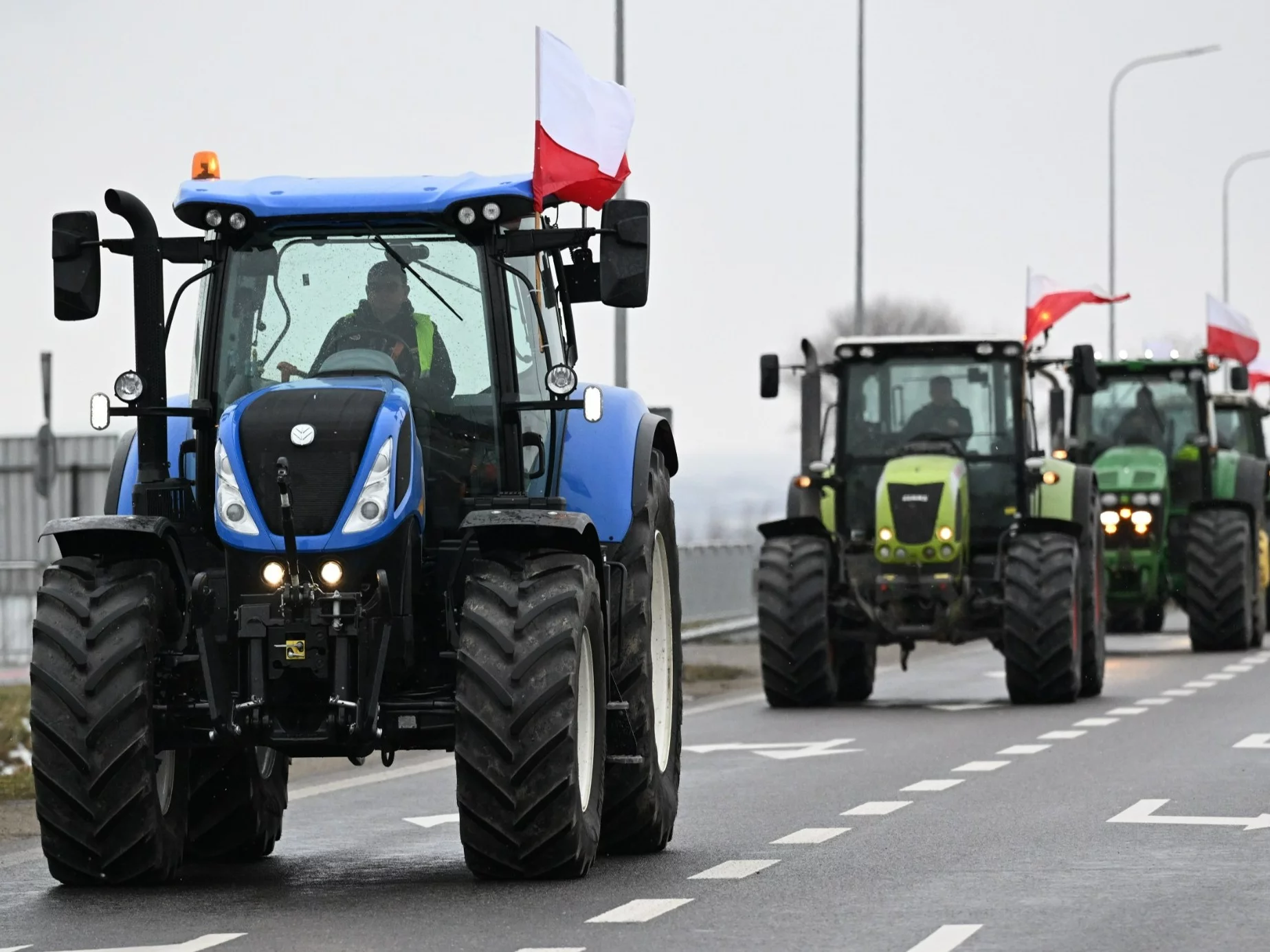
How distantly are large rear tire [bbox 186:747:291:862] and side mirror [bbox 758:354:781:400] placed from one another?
10.6m

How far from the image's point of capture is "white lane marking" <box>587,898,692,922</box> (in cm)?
965

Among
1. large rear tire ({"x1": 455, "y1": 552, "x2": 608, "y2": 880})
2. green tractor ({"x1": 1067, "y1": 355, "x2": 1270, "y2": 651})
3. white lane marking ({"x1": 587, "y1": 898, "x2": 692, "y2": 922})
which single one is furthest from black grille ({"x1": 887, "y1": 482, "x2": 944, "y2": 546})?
white lane marking ({"x1": 587, "y1": 898, "x2": 692, "y2": 922})

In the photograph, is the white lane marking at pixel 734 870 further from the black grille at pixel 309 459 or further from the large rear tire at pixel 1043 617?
the large rear tire at pixel 1043 617

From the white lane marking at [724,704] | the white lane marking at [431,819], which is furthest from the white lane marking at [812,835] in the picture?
the white lane marking at [724,704]

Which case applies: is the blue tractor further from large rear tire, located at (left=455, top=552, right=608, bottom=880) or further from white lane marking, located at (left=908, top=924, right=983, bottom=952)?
white lane marking, located at (left=908, top=924, right=983, bottom=952)

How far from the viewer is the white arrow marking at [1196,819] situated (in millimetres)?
12828

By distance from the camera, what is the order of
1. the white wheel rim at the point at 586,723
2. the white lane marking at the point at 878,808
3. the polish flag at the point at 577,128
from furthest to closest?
1. the white lane marking at the point at 878,808
2. the polish flag at the point at 577,128
3. the white wheel rim at the point at 586,723

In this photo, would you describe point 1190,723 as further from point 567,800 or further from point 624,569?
point 567,800

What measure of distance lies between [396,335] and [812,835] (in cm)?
312

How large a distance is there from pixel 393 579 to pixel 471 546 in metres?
0.45

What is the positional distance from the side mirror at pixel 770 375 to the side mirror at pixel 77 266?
38.1 feet

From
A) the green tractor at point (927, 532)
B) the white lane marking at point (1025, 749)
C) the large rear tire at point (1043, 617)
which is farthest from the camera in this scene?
the green tractor at point (927, 532)

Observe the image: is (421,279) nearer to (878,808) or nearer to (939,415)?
(878,808)

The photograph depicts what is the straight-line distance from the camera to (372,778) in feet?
54.2
